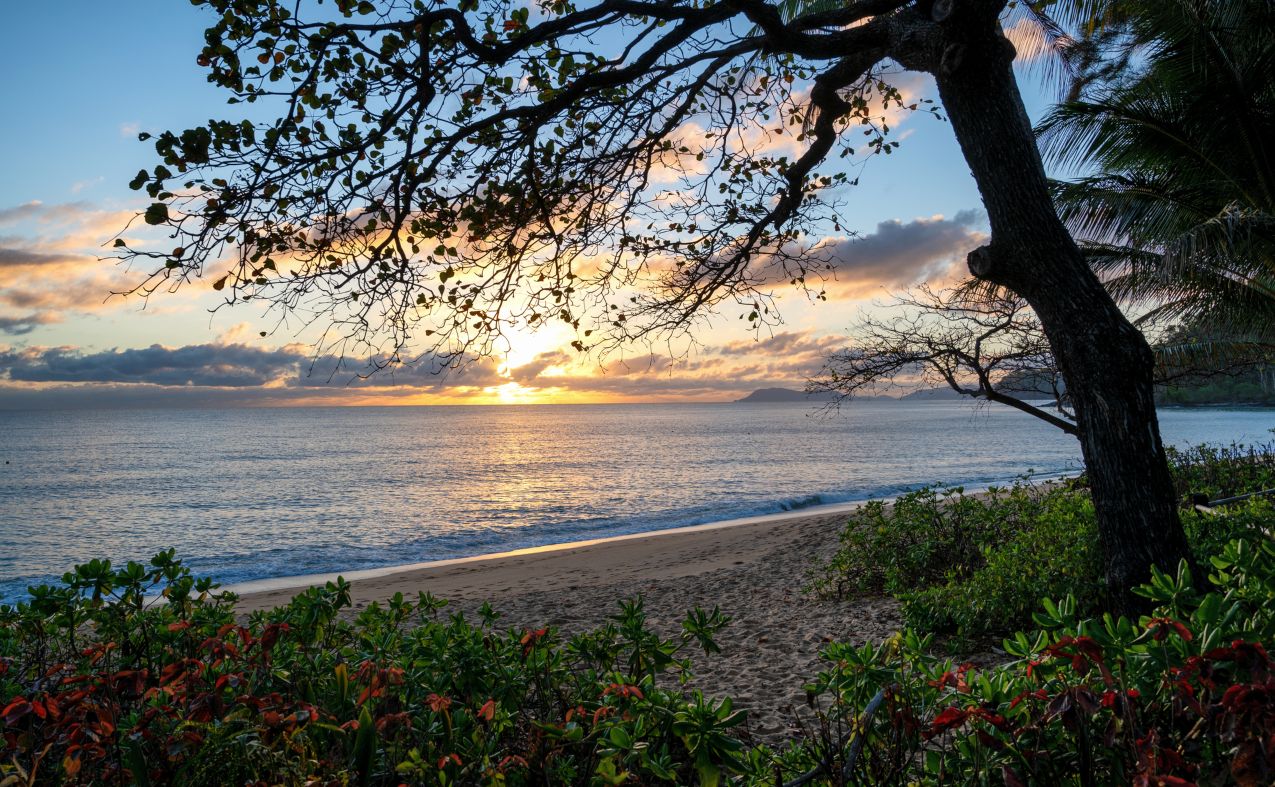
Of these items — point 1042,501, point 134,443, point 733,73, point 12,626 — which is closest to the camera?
point 12,626

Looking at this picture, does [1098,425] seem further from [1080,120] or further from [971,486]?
[971,486]

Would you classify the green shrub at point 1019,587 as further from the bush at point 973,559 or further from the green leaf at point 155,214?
the green leaf at point 155,214

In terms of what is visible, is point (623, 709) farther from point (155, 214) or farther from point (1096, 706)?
point (155, 214)

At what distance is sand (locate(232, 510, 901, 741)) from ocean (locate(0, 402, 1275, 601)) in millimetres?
3354

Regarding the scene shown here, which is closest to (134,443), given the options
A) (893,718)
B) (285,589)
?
(285,589)

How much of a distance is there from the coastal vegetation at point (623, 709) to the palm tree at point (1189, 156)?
35.5 ft

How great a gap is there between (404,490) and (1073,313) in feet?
115

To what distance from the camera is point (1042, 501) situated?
10781mm

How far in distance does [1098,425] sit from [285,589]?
16.1 m

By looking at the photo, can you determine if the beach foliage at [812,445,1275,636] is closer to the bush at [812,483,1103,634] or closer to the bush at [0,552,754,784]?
the bush at [812,483,1103,634]

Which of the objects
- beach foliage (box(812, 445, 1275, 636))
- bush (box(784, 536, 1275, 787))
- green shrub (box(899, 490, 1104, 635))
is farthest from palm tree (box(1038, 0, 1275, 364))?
bush (box(784, 536, 1275, 787))

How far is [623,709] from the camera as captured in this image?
99.6 inches

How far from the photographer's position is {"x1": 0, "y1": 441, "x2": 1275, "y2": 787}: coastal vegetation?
5.95 ft

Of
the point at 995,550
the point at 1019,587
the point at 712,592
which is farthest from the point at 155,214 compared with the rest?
the point at 712,592
